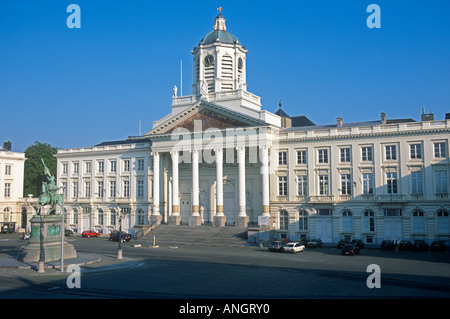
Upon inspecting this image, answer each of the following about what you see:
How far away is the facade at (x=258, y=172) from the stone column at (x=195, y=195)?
140 millimetres

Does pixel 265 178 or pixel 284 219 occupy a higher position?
pixel 265 178

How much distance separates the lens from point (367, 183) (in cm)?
5641

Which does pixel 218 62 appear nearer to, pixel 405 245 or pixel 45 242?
pixel 405 245

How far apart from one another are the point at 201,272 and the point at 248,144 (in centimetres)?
3069

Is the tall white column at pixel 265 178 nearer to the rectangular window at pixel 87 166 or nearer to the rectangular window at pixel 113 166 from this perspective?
the rectangular window at pixel 113 166

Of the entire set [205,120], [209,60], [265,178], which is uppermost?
[209,60]

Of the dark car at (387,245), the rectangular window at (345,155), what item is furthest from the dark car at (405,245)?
the rectangular window at (345,155)

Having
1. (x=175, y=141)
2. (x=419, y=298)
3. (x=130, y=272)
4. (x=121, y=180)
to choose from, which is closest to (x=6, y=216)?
(x=121, y=180)

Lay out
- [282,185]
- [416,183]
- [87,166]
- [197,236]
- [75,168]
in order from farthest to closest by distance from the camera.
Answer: [75,168] → [87,166] → [282,185] → [197,236] → [416,183]

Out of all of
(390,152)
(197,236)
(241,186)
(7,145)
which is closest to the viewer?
(390,152)

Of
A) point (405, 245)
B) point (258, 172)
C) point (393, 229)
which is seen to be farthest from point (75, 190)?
point (405, 245)

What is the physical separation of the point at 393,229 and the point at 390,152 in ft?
30.6

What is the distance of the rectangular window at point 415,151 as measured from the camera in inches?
2122

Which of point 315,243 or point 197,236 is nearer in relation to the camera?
point 315,243
